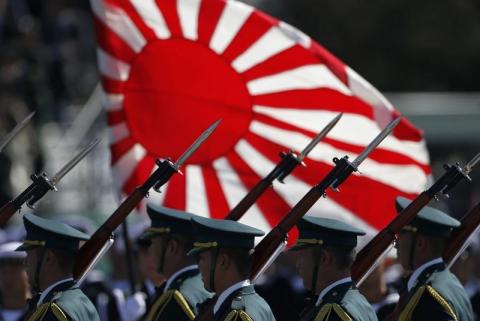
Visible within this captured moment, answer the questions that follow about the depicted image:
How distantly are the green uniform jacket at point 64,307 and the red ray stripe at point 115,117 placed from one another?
7.92 feet

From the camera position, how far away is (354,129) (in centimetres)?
879

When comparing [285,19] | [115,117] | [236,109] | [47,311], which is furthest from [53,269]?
[285,19]

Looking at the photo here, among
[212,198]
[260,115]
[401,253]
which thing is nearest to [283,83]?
[260,115]

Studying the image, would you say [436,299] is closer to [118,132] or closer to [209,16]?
[118,132]

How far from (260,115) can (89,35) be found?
9.35m

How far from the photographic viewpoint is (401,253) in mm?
7047

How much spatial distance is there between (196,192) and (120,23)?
1145 millimetres

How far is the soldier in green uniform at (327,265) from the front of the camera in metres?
6.40

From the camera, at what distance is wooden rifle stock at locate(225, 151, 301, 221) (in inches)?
294

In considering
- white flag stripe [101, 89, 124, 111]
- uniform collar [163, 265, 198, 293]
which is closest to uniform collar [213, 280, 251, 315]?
uniform collar [163, 265, 198, 293]

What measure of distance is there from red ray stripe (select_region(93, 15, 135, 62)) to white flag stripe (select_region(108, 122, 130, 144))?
0.43m

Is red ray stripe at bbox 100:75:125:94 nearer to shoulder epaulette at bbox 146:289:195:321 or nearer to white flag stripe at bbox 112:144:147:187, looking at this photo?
white flag stripe at bbox 112:144:147:187

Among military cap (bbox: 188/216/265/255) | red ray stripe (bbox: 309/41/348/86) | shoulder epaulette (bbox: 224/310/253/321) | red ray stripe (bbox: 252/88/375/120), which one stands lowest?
shoulder epaulette (bbox: 224/310/253/321)

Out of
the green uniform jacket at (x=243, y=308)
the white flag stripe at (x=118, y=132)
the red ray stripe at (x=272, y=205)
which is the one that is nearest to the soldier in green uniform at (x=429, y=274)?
the green uniform jacket at (x=243, y=308)
